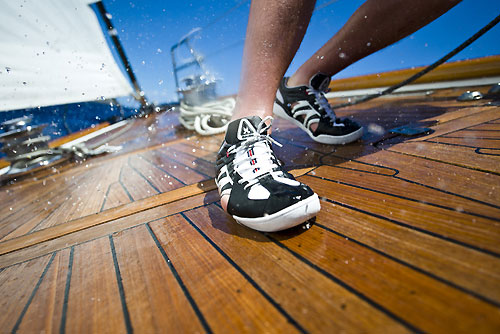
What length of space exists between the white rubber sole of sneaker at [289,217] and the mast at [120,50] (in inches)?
197

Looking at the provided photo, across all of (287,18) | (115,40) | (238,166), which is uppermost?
(115,40)

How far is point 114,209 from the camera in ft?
2.38

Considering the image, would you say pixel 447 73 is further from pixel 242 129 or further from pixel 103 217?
pixel 103 217

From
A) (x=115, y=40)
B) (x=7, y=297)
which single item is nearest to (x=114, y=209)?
(x=7, y=297)

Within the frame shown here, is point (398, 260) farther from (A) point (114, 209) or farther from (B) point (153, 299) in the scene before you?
(A) point (114, 209)

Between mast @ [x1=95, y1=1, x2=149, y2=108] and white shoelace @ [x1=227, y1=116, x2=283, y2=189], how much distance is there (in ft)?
15.9

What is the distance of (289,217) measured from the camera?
0.43m

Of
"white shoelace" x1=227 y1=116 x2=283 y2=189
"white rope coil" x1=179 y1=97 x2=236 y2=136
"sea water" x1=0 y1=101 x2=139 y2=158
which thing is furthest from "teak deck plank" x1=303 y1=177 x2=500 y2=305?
"sea water" x1=0 y1=101 x2=139 y2=158

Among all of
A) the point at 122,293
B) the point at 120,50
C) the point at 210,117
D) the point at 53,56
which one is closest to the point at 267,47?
the point at 122,293

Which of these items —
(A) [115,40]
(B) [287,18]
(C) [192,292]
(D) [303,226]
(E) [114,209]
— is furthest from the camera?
(A) [115,40]

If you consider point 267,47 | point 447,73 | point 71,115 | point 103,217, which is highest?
point 267,47

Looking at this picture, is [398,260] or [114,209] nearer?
[398,260]

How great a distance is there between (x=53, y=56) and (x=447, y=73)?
4.12m

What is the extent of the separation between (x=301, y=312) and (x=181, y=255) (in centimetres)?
24
